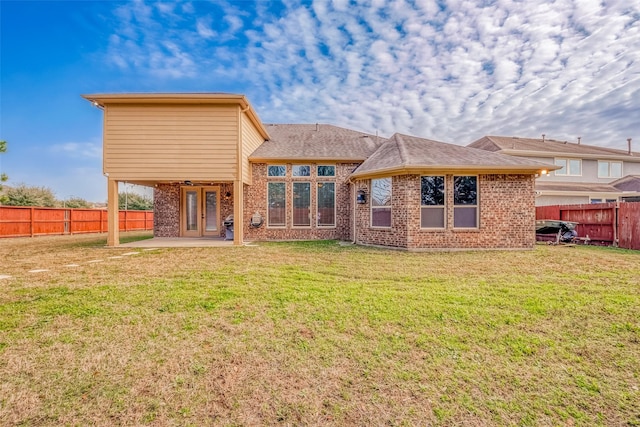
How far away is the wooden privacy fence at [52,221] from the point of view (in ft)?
41.9

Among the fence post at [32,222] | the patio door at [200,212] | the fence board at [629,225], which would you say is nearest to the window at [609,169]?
the fence board at [629,225]

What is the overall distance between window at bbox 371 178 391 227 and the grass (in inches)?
167

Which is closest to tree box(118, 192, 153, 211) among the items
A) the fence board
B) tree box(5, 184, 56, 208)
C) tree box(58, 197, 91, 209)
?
tree box(58, 197, 91, 209)

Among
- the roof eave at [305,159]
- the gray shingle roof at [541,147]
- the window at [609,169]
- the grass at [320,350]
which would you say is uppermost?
the gray shingle roof at [541,147]

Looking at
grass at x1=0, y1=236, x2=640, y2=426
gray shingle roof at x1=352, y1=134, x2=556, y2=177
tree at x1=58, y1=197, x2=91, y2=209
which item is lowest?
grass at x1=0, y1=236, x2=640, y2=426

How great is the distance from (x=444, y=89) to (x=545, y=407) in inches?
611

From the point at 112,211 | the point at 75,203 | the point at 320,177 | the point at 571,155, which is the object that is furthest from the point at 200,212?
the point at 571,155

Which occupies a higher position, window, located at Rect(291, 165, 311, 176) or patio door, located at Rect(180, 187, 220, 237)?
window, located at Rect(291, 165, 311, 176)

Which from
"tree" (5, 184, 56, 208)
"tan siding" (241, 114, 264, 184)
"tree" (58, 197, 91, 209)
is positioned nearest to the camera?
"tan siding" (241, 114, 264, 184)

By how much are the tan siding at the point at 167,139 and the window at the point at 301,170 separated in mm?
2780

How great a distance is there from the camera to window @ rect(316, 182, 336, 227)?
11.7 meters

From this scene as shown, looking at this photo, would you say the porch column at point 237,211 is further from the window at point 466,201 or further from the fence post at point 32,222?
the fence post at point 32,222

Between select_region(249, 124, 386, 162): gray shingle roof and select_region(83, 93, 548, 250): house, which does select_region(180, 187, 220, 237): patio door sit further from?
select_region(249, 124, 386, 162): gray shingle roof

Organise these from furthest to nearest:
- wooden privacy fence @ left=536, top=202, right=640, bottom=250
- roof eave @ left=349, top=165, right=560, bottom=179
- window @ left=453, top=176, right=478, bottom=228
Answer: wooden privacy fence @ left=536, top=202, right=640, bottom=250 < window @ left=453, top=176, right=478, bottom=228 < roof eave @ left=349, top=165, right=560, bottom=179
